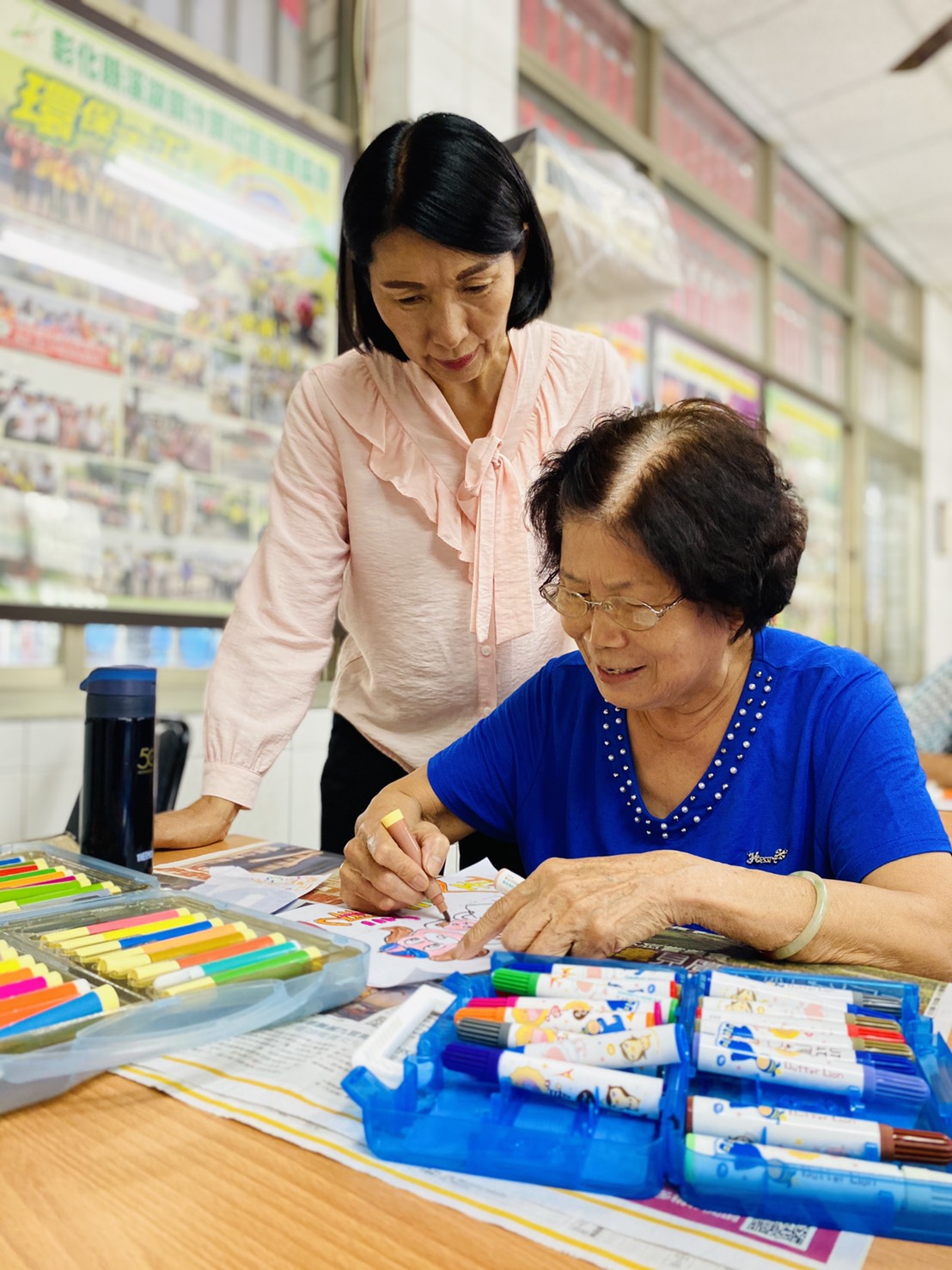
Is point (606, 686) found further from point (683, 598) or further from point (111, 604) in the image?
point (111, 604)

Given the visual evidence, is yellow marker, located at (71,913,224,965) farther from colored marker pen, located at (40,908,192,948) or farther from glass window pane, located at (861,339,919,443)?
glass window pane, located at (861,339,919,443)

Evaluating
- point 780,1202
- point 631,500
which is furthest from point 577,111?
point 780,1202

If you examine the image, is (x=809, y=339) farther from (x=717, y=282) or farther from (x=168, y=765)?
(x=168, y=765)

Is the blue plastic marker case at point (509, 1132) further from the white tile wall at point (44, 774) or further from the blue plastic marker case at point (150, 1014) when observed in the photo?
the white tile wall at point (44, 774)

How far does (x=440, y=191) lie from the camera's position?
1.24m

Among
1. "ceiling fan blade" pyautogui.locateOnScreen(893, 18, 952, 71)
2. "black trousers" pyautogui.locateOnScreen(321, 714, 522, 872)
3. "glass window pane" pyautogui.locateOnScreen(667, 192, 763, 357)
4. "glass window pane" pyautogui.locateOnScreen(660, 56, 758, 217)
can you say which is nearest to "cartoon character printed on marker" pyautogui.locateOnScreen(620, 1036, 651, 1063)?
"black trousers" pyautogui.locateOnScreen(321, 714, 522, 872)

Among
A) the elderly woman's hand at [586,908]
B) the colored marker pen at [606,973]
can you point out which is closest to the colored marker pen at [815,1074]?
the colored marker pen at [606,973]

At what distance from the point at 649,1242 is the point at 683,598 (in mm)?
667

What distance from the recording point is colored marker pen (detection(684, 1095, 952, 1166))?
0.56 metres

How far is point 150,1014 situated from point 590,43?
4420mm

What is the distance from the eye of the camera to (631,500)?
1.07 meters

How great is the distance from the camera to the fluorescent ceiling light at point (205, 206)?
2.59m

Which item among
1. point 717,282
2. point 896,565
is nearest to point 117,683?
point 717,282

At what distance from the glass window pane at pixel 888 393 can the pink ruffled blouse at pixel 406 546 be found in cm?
568
